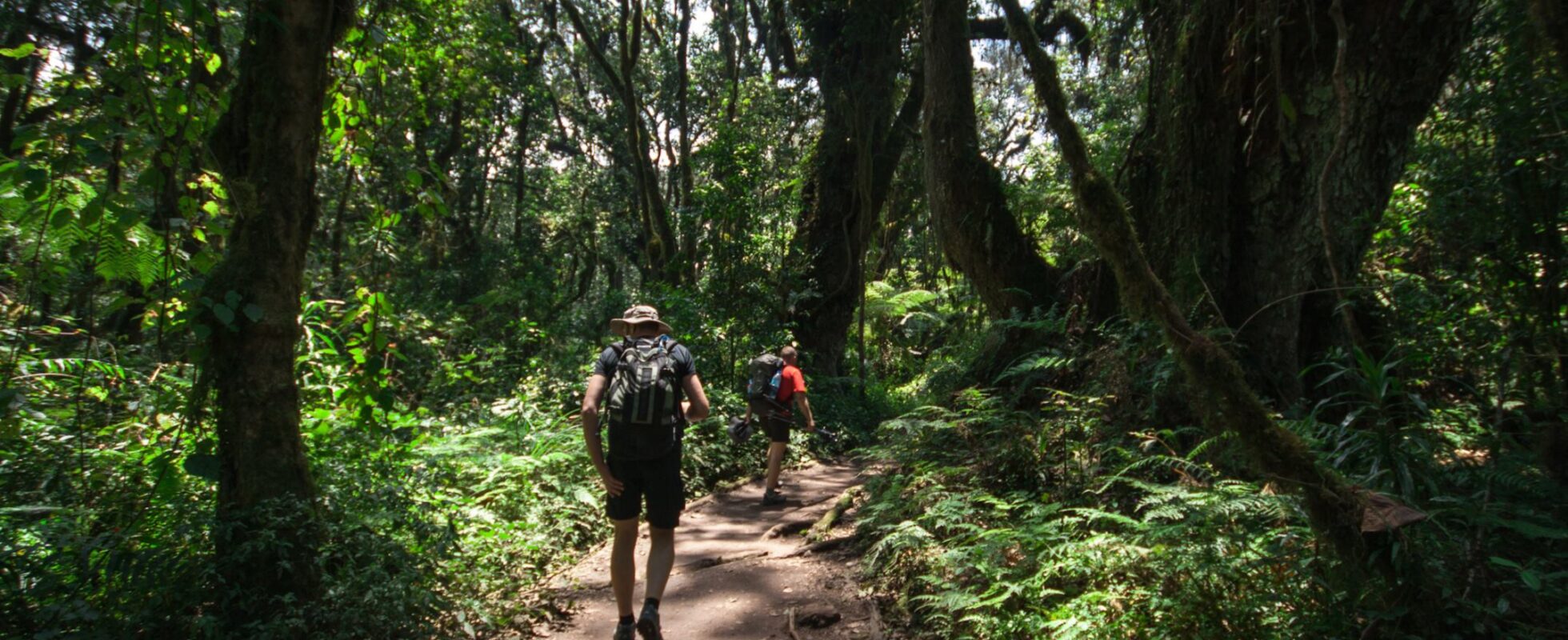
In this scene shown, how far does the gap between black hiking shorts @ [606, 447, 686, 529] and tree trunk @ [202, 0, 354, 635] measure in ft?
5.31

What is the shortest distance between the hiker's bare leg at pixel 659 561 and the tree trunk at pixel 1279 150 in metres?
3.65

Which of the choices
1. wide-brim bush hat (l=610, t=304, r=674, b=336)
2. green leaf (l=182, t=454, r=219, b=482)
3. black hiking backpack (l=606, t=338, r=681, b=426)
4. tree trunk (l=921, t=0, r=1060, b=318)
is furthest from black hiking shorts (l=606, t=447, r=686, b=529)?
tree trunk (l=921, t=0, r=1060, b=318)

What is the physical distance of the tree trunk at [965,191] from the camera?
8.45m

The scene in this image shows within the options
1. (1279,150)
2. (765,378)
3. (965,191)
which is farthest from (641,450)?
(965,191)

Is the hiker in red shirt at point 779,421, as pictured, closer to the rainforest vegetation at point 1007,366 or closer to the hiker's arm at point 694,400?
the rainforest vegetation at point 1007,366

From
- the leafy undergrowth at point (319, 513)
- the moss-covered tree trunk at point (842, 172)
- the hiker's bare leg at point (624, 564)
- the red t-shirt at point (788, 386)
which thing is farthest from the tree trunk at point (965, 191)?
the hiker's bare leg at point (624, 564)

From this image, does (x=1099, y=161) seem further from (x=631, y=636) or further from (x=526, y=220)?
(x=526, y=220)

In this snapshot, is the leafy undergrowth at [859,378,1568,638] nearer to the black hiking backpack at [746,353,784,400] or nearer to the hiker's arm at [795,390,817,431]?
the hiker's arm at [795,390,817,431]

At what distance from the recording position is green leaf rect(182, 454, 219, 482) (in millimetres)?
3725

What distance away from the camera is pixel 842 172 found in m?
14.2

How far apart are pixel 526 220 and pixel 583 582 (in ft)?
68.9

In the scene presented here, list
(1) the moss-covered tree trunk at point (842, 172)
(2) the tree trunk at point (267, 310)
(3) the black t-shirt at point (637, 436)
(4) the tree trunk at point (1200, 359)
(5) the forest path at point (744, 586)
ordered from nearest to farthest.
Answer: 1. (4) the tree trunk at point (1200, 359)
2. (2) the tree trunk at point (267, 310)
3. (3) the black t-shirt at point (637, 436)
4. (5) the forest path at point (744, 586)
5. (1) the moss-covered tree trunk at point (842, 172)

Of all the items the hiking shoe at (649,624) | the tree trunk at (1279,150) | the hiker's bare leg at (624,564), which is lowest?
the hiking shoe at (649,624)

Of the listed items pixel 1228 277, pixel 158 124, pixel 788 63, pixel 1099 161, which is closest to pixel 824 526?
pixel 1228 277
